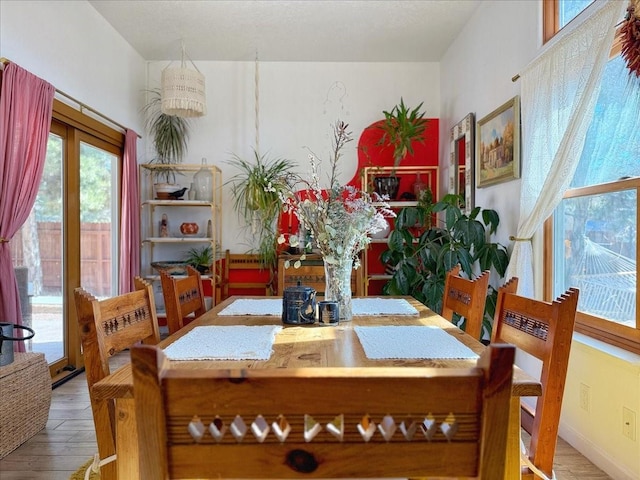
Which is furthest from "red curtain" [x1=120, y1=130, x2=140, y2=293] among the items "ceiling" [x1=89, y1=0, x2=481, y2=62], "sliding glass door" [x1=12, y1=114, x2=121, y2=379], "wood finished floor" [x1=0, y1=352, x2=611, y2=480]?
"wood finished floor" [x1=0, y1=352, x2=611, y2=480]

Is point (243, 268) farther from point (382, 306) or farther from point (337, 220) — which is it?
point (337, 220)

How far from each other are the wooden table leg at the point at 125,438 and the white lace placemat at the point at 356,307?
86cm

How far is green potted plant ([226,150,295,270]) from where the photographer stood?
14.1 feet

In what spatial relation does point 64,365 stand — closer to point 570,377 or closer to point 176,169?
point 176,169

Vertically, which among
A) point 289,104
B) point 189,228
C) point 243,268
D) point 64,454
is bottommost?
point 64,454

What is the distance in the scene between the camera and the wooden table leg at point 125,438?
3.38ft

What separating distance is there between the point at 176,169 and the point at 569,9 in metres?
3.54

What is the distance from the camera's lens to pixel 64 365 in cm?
344

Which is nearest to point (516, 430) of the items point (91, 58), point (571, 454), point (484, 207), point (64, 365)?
point (571, 454)

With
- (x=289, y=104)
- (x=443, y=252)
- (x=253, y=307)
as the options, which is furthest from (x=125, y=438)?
(x=289, y=104)

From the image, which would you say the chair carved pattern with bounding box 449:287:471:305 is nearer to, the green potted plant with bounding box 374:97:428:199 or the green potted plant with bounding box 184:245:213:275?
the green potted plant with bounding box 374:97:428:199

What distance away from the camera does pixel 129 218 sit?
162 inches

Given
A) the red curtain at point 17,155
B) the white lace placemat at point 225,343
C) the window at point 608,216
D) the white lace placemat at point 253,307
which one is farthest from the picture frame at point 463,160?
the red curtain at point 17,155

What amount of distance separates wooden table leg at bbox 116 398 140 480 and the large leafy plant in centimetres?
239
